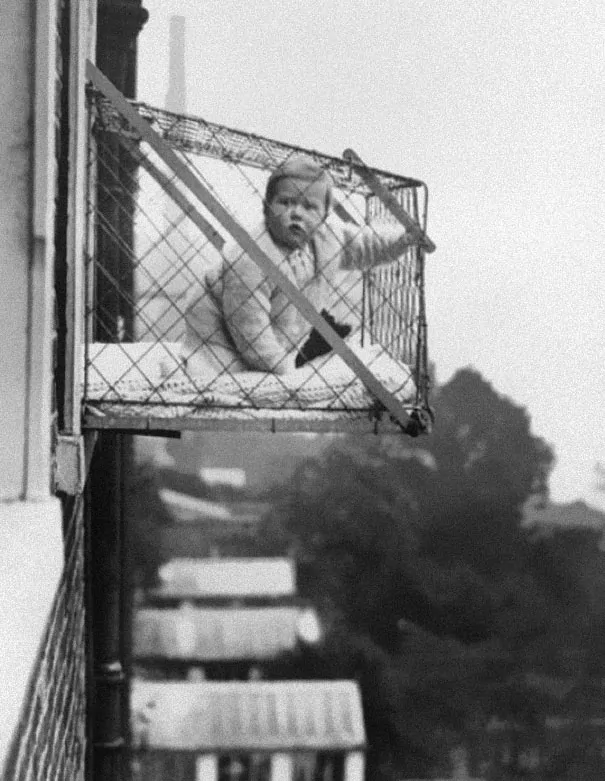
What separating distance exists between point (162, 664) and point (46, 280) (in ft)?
56.3

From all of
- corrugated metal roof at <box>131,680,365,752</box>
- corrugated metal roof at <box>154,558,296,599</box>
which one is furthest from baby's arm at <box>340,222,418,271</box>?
corrugated metal roof at <box>154,558,296,599</box>

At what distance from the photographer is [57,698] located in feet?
8.99

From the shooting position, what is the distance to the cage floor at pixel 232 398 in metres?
3.19

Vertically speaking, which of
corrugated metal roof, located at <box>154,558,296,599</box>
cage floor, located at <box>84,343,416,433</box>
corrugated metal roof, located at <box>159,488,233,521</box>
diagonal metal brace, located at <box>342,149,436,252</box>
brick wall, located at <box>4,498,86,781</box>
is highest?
diagonal metal brace, located at <box>342,149,436,252</box>

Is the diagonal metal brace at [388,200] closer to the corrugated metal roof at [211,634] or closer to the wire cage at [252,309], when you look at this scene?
the wire cage at [252,309]

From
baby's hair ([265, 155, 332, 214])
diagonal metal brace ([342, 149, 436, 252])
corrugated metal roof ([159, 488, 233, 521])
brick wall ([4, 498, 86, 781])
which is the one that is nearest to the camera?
brick wall ([4, 498, 86, 781])

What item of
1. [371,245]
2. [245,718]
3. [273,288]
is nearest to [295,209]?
[273,288]

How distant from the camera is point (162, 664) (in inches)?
758

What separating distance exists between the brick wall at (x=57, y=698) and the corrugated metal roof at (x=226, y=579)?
18.0m

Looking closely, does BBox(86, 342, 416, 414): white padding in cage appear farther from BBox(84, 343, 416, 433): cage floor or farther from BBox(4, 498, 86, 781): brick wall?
BBox(4, 498, 86, 781): brick wall

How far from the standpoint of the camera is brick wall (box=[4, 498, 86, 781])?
1926mm

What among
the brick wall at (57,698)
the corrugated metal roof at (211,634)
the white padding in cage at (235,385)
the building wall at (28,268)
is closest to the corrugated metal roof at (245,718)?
the corrugated metal roof at (211,634)

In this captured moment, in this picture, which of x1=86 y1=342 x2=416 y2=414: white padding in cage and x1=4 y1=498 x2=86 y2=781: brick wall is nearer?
x1=4 y1=498 x2=86 y2=781: brick wall

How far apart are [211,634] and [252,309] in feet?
53.7
